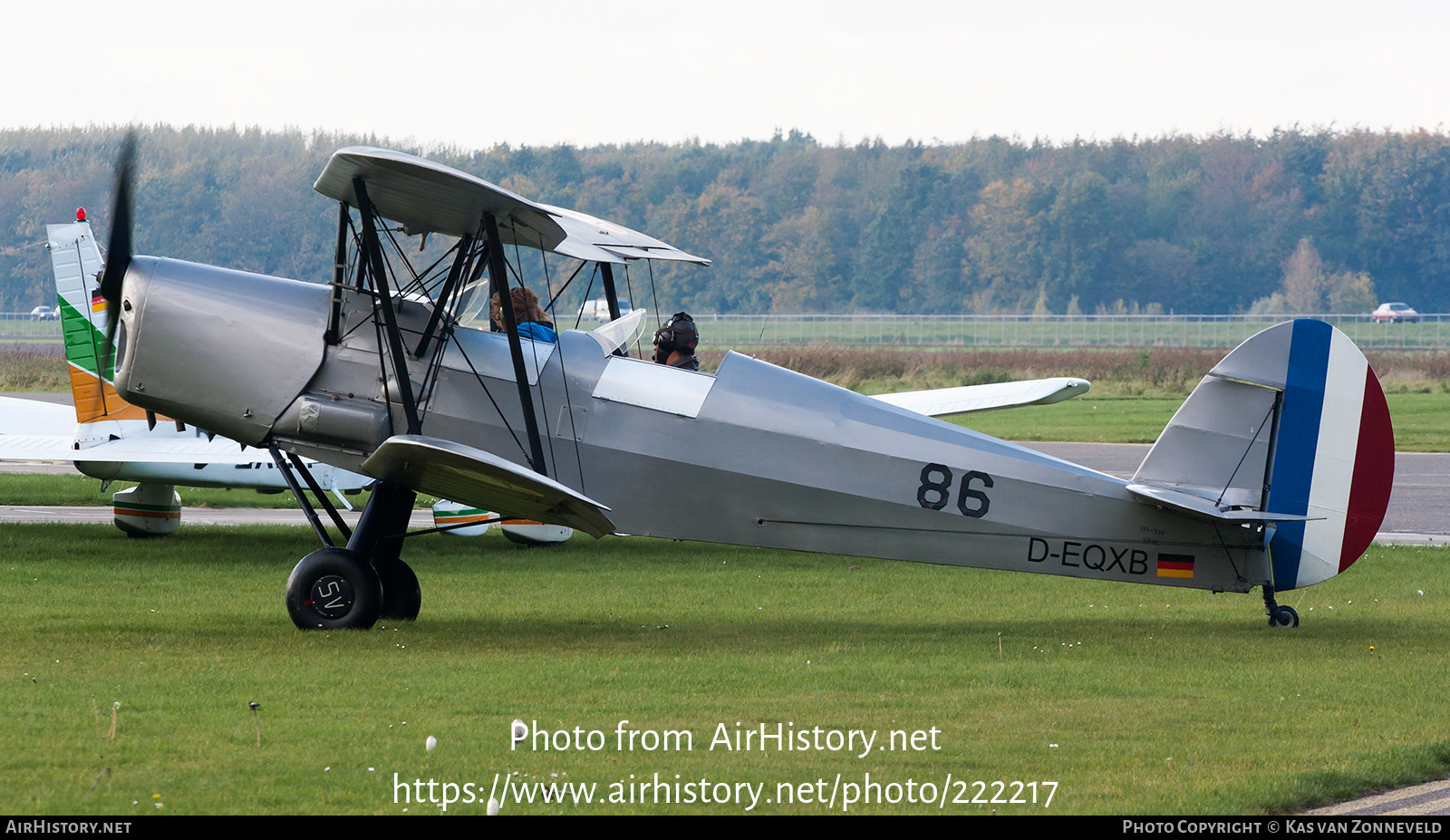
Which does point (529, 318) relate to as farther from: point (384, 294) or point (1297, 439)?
point (1297, 439)

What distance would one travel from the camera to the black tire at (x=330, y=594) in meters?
8.38

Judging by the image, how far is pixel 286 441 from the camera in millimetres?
8625

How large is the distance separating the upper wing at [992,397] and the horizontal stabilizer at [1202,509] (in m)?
3.06

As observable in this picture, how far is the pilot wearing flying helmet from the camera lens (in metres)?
9.70

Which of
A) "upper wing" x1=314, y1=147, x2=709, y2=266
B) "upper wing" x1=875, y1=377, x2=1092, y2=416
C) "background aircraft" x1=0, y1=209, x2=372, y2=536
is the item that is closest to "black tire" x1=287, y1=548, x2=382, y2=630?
"upper wing" x1=314, y1=147, x2=709, y2=266

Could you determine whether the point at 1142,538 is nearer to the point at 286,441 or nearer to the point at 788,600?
the point at 788,600

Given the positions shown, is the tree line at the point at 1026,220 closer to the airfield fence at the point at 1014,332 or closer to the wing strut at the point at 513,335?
the airfield fence at the point at 1014,332

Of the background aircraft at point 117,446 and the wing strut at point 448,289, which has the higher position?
the wing strut at point 448,289

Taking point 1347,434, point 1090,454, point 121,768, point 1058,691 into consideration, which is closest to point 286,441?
point 121,768

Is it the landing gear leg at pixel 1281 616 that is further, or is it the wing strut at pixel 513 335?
the landing gear leg at pixel 1281 616

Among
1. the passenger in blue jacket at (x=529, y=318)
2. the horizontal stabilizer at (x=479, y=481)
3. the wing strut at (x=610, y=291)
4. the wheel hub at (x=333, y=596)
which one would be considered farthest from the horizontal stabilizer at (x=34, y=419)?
the horizontal stabilizer at (x=479, y=481)

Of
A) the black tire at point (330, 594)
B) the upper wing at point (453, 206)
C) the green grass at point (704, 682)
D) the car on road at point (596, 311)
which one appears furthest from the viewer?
the car on road at point (596, 311)

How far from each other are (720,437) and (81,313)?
728 cm

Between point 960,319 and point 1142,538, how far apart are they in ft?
222
